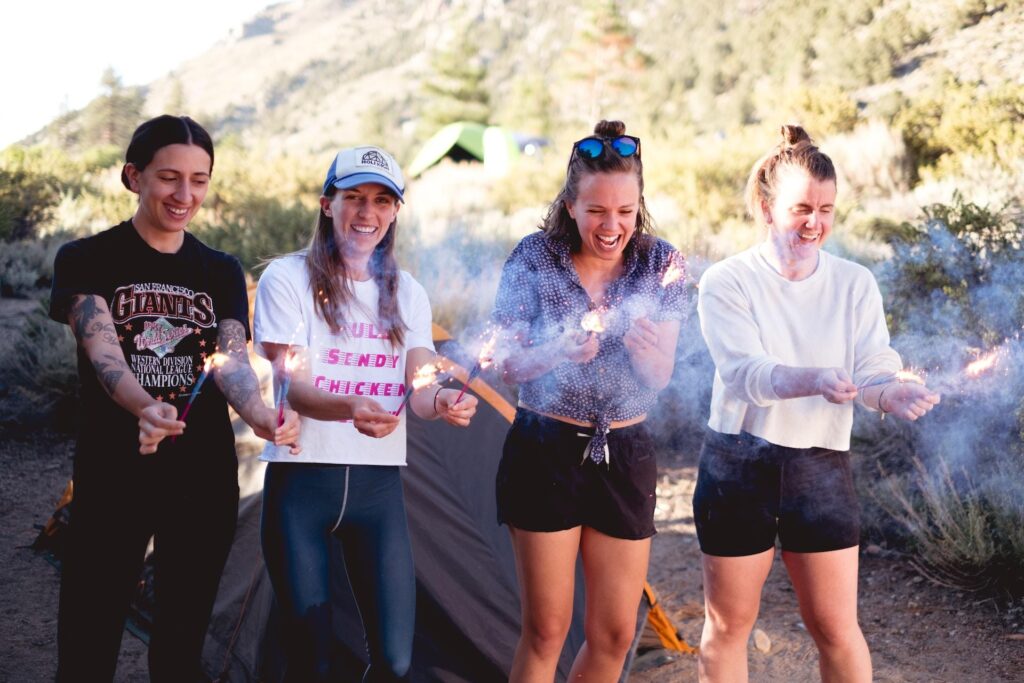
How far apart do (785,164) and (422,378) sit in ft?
4.25

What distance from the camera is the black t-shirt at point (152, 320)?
2.55 meters

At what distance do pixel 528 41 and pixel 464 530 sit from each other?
79.0 meters

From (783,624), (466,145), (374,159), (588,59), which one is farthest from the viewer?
(588,59)

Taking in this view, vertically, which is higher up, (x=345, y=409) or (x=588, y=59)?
(x=588, y=59)

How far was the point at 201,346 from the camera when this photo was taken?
2686 millimetres

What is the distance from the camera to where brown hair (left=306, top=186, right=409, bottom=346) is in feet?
8.53

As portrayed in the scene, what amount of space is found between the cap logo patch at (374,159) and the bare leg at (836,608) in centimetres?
170

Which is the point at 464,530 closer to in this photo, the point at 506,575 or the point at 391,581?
the point at 506,575

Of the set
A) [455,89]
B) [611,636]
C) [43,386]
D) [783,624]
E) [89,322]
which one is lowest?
[783,624]

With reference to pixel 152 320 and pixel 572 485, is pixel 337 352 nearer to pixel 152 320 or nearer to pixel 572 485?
pixel 152 320

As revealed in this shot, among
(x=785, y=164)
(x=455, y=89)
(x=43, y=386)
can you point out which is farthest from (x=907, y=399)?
(x=455, y=89)

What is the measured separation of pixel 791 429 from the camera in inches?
107

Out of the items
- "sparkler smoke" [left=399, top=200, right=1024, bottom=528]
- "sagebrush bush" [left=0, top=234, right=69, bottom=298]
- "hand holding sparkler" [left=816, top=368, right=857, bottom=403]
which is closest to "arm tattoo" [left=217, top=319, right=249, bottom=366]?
"hand holding sparkler" [left=816, top=368, right=857, bottom=403]

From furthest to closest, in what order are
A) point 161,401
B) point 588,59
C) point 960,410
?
point 588,59 → point 960,410 → point 161,401
